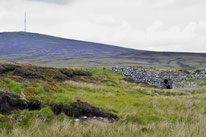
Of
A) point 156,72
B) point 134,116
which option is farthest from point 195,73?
point 134,116

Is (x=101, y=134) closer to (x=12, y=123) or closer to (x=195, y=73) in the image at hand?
(x=12, y=123)

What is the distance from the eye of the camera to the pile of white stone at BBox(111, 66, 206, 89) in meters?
36.1

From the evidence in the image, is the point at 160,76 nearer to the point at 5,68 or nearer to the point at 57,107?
the point at 5,68

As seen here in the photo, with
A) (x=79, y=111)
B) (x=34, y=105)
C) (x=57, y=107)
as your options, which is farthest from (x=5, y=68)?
(x=79, y=111)

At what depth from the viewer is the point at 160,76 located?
3766cm

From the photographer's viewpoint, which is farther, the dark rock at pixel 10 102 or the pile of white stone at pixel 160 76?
the pile of white stone at pixel 160 76

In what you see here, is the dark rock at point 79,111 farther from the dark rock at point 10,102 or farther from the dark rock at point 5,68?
the dark rock at point 5,68

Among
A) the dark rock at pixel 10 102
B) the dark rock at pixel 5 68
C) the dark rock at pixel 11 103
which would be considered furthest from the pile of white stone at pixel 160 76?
the dark rock at pixel 10 102

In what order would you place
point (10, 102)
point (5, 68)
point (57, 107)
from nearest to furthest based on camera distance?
point (10, 102), point (57, 107), point (5, 68)

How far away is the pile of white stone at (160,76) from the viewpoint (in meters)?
36.1

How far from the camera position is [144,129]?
613 cm

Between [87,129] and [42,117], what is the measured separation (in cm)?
201

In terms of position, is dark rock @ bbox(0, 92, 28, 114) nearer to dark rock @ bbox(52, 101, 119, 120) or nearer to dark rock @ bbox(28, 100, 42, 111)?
dark rock @ bbox(28, 100, 42, 111)

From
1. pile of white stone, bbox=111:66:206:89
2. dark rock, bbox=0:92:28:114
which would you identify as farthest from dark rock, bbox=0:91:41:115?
pile of white stone, bbox=111:66:206:89
